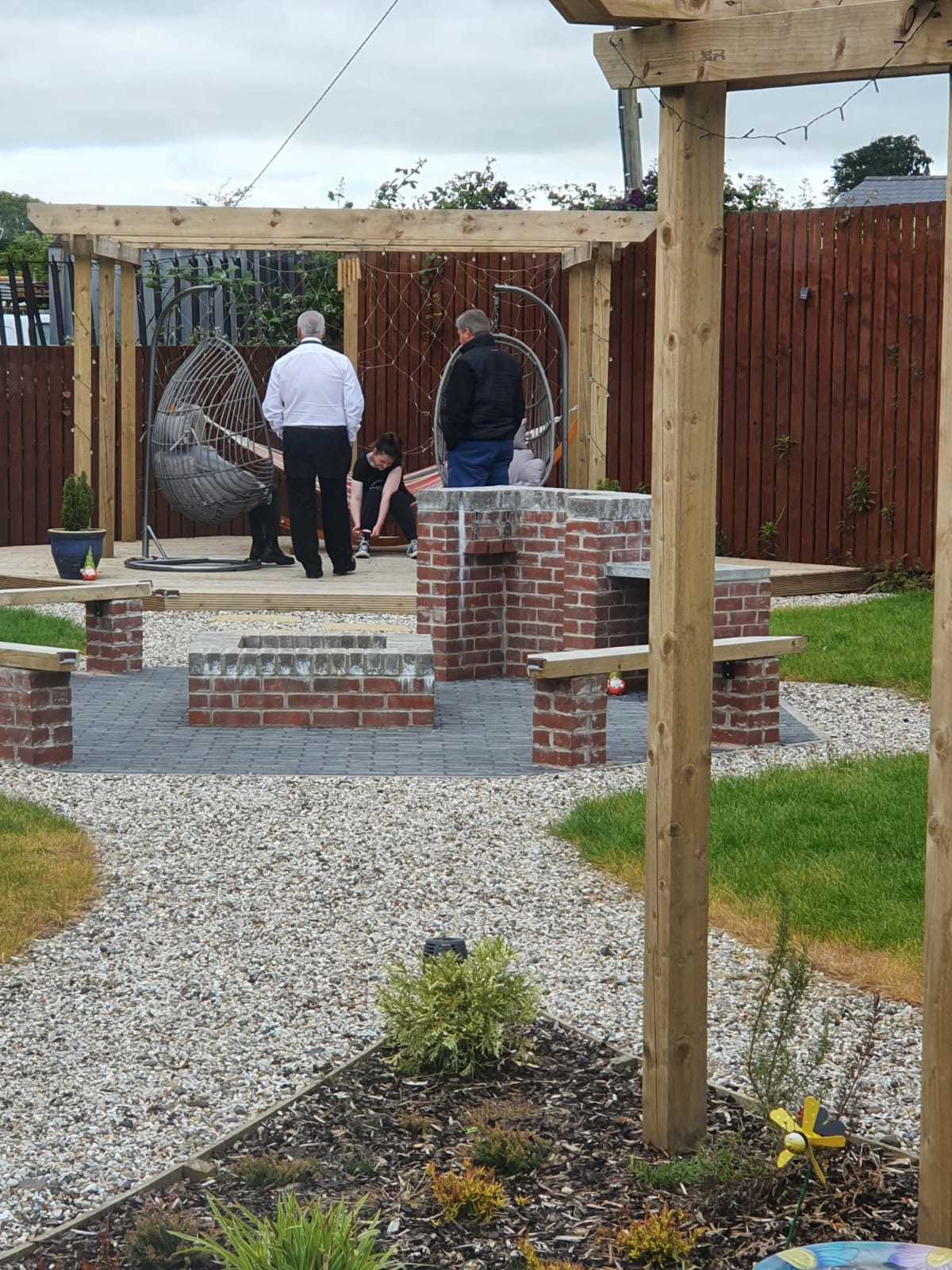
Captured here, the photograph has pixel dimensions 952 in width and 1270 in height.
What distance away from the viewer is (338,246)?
1326cm

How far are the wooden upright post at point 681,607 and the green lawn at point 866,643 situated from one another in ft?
19.6

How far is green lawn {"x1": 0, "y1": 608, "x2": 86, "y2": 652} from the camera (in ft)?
34.1

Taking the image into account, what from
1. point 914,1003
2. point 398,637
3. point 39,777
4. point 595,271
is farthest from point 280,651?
point 595,271

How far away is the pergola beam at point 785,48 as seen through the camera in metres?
3.03

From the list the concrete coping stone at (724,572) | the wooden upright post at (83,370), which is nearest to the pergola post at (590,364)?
the wooden upright post at (83,370)

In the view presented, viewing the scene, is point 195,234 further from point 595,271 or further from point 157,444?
point 595,271

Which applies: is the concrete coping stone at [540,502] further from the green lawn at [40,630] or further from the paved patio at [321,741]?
the green lawn at [40,630]

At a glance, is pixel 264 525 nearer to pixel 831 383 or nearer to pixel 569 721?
pixel 831 383

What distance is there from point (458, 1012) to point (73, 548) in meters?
8.84

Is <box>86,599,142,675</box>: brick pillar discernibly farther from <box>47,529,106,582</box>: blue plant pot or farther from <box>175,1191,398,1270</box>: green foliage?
<box>175,1191,398,1270</box>: green foliage

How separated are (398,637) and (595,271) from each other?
6.08m

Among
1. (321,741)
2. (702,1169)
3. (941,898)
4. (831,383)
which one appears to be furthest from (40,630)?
(941,898)

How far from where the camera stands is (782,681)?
9727mm

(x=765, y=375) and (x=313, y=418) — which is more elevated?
(x=765, y=375)
